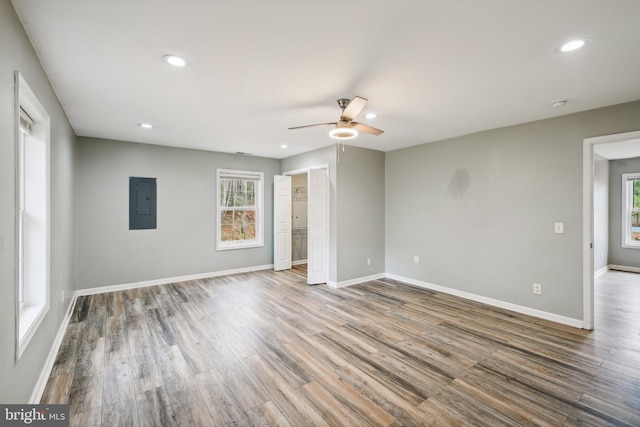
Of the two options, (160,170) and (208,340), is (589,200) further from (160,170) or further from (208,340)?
(160,170)

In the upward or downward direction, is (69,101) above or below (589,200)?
above

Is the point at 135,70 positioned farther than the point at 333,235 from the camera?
No

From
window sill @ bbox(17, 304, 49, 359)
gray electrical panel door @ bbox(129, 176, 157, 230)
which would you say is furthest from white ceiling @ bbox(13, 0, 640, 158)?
window sill @ bbox(17, 304, 49, 359)

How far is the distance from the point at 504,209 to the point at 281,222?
4.18 m

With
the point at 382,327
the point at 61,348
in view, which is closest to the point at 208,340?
the point at 61,348

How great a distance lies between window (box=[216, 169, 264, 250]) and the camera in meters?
5.96

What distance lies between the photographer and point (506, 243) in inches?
157

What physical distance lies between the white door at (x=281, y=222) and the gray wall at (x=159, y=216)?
1.86 feet

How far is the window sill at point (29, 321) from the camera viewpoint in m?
1.83

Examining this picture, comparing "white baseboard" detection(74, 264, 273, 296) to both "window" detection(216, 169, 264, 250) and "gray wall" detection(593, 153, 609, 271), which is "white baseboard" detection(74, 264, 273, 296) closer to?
"window" detection(216, 169, 264, 250)

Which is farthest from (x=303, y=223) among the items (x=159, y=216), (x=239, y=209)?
(x=159, y=216)

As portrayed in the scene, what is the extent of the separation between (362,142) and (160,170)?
12.1 feet

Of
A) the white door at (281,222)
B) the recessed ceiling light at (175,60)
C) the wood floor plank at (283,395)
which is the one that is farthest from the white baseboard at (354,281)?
the recessed ceiling light at (175,60)

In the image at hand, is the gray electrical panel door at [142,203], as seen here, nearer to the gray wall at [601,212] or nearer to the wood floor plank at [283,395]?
the wood floor plank at [283,395]
